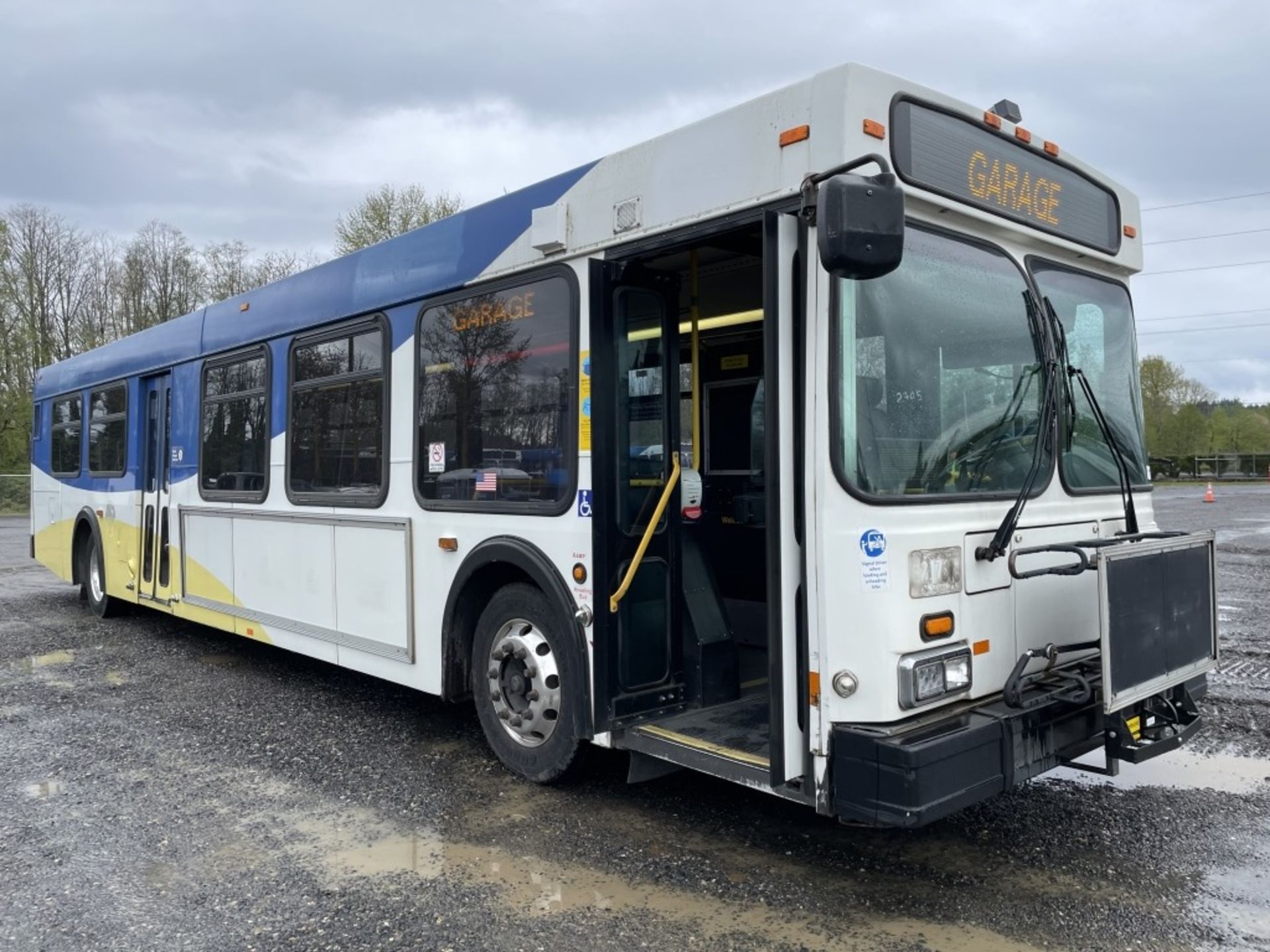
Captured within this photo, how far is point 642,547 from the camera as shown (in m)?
4.29

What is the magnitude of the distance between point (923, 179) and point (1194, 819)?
10.3ft

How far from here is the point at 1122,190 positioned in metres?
4.72

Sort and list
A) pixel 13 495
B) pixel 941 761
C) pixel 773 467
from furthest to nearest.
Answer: pixel 13 495
pixel 773 467
pixel 941 761

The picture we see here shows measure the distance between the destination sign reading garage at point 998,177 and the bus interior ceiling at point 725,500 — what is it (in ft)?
2.19

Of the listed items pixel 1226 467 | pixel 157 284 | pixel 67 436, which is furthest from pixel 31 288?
pixel 1226 467

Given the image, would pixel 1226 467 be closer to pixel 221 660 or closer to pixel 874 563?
pixel 221 660

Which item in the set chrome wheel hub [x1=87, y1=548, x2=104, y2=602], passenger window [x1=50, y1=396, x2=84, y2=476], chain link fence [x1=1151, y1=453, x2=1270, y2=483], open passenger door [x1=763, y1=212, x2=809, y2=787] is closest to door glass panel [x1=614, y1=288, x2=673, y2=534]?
open passenger door [x1=763, y1=212, x2=809, y2=787]

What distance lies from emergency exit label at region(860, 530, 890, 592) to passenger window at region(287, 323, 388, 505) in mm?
3259

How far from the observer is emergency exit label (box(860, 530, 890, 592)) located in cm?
337

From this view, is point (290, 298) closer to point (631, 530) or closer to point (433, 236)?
point (433, 236)

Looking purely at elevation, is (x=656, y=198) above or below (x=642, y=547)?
above

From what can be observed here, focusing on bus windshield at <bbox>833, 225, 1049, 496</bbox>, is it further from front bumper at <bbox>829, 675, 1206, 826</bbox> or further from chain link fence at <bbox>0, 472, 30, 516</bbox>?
chain link fence at <bbox>0, 472, 30, 516</bbox>

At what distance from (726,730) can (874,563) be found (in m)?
1.22

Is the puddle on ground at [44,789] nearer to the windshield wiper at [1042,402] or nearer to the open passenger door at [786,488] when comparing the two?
the open passenger door at [786,488]
